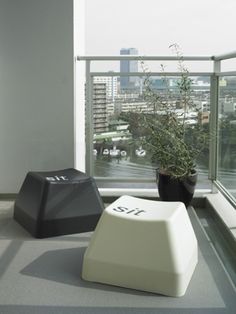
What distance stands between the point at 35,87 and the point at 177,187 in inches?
62.0

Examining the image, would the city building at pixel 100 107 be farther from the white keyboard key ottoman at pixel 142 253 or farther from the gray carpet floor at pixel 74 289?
the white keyboard key ottoman at pixel 142 253

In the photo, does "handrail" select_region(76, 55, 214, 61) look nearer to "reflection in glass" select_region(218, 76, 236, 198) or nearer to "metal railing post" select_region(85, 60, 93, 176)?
"metal railing post" select_region(85, 60, 93, 176)

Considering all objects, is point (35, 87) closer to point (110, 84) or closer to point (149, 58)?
point (110, 84)

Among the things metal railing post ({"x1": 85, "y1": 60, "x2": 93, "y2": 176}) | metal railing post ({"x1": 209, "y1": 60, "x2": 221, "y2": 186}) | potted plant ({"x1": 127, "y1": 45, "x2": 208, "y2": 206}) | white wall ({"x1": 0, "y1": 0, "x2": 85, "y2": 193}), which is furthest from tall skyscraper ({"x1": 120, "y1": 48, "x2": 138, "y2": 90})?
metal railing post ({"x1": 209, "y1": 60, "x2": 221, "y2": 186})

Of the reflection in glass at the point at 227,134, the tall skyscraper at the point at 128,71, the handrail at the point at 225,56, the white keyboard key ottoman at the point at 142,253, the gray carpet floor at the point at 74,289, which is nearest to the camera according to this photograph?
the gray carpet floor at the point at 74,289

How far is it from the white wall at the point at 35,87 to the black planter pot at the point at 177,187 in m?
0.93

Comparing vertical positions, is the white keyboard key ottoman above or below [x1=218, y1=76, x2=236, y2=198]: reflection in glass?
below

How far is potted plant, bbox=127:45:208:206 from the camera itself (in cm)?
364

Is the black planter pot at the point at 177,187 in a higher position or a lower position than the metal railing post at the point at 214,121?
lower

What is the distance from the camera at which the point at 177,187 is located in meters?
3.61

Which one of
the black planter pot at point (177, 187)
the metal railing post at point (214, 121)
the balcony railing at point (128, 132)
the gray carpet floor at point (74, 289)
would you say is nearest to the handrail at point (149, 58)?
the balcony railing at point (128, 132)

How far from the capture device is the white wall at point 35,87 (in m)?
3.88

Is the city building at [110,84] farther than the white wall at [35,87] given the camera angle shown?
Yes

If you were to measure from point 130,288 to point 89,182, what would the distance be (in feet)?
3.67
